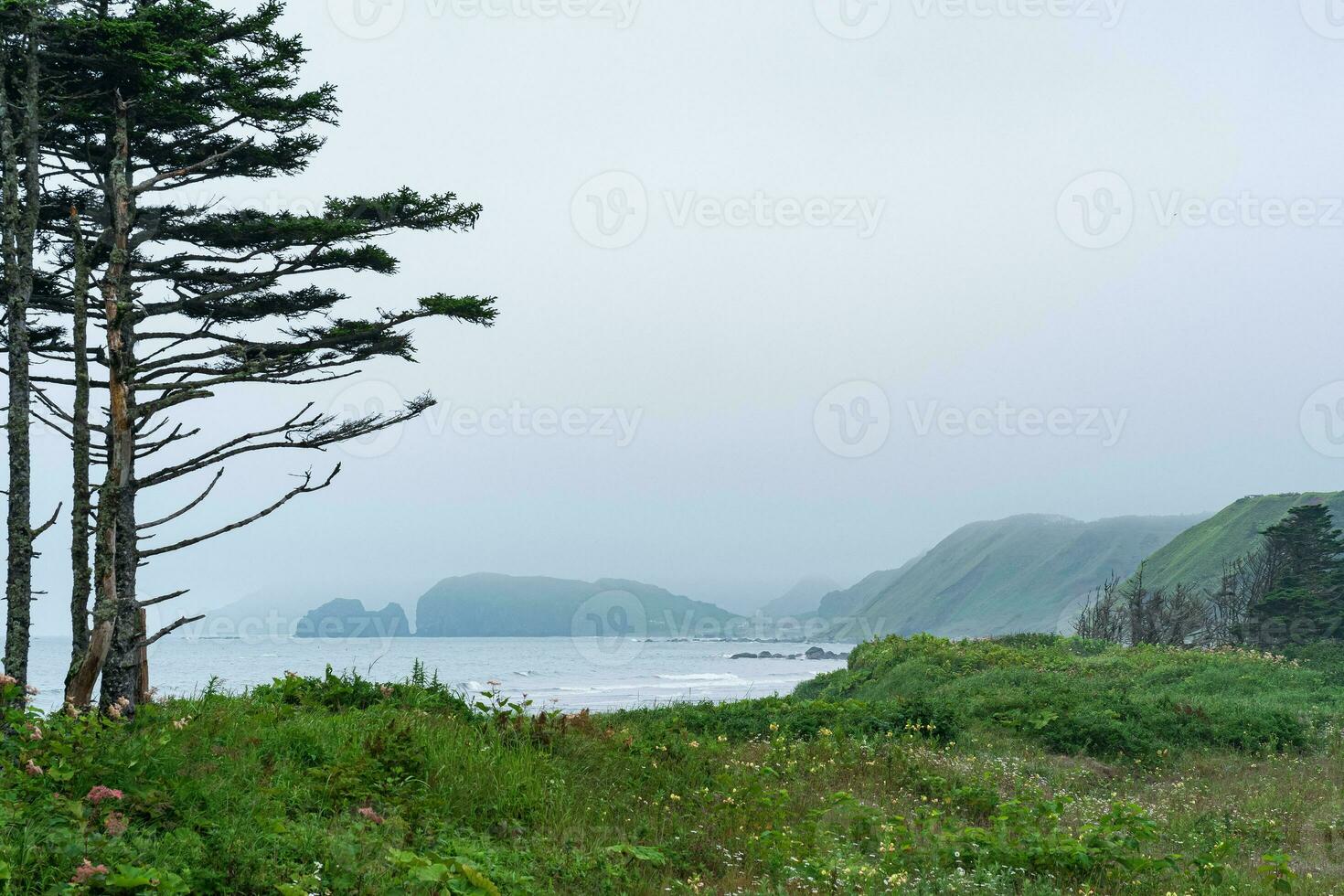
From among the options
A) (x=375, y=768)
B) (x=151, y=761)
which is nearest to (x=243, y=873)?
(x=151, y=761)

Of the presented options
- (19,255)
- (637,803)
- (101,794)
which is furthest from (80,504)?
(637,803)

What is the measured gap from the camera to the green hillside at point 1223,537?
9050cm

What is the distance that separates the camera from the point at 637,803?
940cm

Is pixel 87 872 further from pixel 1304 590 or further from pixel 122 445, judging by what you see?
pixel 1304 590

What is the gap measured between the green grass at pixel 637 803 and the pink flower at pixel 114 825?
0.6 inches

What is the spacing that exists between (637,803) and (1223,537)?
348ft

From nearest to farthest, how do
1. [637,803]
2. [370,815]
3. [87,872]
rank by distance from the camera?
[87,872], [370,815], [637,803]

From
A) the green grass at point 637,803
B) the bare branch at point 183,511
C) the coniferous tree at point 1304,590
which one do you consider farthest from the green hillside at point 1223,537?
the bare branch at point 183,511

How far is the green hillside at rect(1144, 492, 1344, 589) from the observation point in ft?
297

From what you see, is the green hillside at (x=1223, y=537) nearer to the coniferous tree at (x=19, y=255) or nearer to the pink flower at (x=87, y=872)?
A: the coniferous tree at (x=19, y=255)

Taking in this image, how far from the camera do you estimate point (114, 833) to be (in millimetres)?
5695

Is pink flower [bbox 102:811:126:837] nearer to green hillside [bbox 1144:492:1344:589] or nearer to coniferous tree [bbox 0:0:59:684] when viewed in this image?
coniferous tree [bbox 0:0:59:684]

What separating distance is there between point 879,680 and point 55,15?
905 inches

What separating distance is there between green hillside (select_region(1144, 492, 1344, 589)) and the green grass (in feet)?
275
